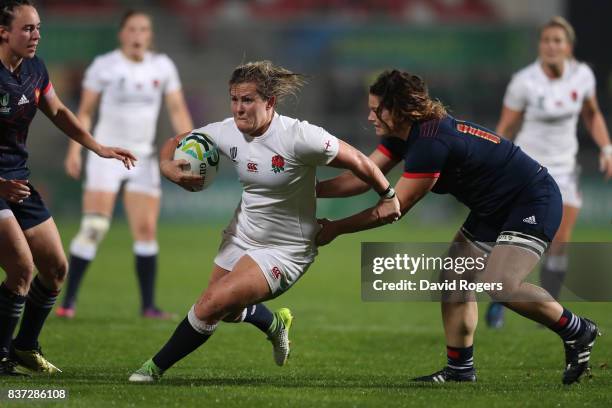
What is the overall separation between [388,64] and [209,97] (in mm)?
3605

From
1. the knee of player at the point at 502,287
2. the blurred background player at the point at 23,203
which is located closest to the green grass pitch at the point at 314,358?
the blurred background player at the point at 23,203

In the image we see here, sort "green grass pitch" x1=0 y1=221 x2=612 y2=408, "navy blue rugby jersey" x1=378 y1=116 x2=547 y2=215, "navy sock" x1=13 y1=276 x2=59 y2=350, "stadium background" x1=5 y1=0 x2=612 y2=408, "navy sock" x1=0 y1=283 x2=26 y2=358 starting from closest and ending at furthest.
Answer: "green grass pitch" x1=0 y1=221 x2=612 y2=408, "navy blue rugby jersey" x1=378 y1=116 x2=547 y2=215, "navy sock" x1=0 y1=283 x2=26 y2=358, "navy sock" x1=13 y1=276 x2=59 y2=350, "stadium background" x1=5 y1=0 x2=612 y2=408

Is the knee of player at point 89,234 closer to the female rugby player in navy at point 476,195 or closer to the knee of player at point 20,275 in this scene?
the knee of player at point 20,275

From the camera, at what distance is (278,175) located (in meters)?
6.19

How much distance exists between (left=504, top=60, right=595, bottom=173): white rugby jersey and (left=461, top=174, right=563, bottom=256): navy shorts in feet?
10.4

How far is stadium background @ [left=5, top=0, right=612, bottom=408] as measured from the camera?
29.7 feet

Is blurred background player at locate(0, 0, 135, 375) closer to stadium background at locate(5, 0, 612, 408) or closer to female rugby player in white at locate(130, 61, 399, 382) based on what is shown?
female rugby player in white at locate(130, 61, 399, 382)

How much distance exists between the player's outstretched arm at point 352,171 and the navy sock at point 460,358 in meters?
1.10

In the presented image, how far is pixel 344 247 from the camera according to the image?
1844 centimetres

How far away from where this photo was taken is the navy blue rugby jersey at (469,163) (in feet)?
20.3

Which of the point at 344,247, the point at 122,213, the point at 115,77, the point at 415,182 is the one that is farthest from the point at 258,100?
the point at 122,213

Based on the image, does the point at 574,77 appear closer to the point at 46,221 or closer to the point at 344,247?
the point at 46,221

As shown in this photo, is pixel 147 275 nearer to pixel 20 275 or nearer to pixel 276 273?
pixel 20 275

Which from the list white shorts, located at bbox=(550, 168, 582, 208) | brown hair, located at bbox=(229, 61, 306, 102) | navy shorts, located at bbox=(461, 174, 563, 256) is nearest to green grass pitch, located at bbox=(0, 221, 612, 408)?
navy shorts, located at bbox=(461, 174, 563, 256)
